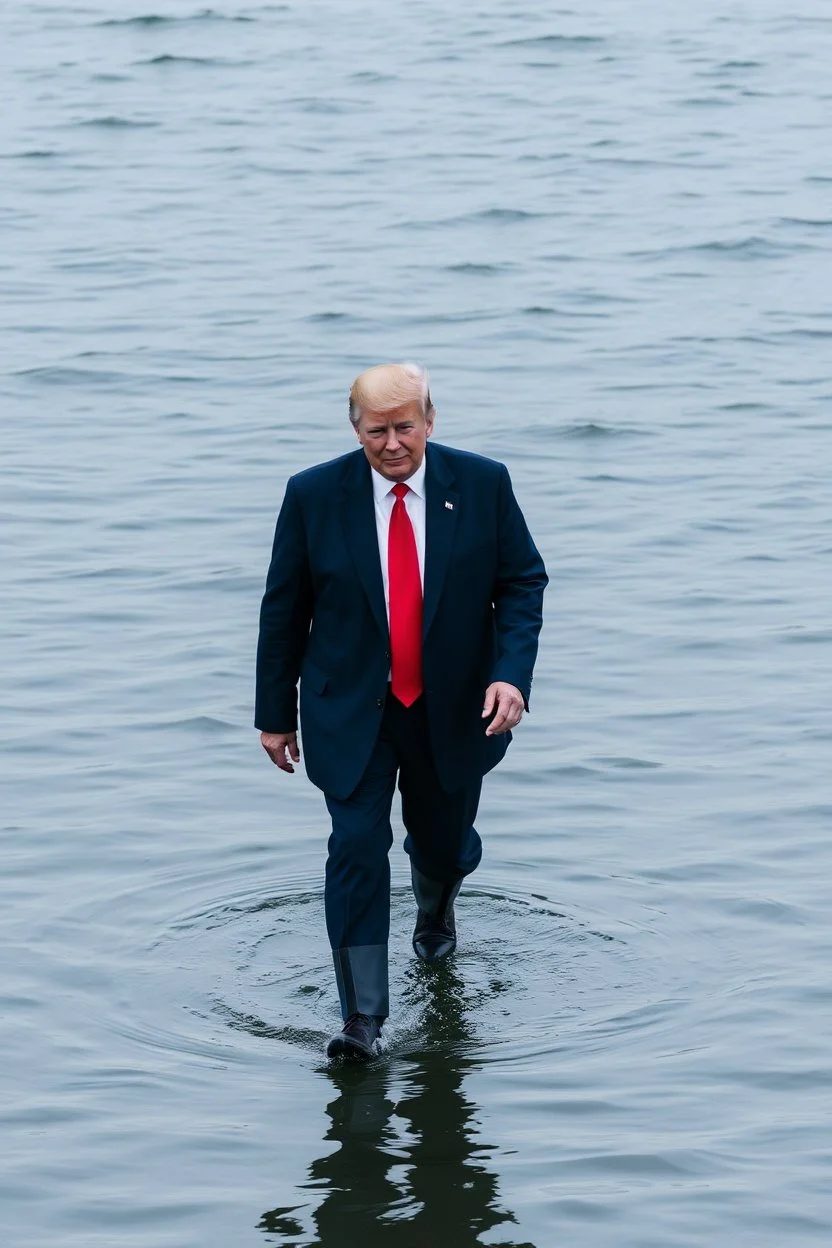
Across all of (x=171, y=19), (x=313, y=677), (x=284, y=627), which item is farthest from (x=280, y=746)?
(x=171, y=19)

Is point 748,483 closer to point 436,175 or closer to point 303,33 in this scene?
point 436,175

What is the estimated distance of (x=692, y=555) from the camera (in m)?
11.6

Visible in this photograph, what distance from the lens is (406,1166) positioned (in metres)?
5.84

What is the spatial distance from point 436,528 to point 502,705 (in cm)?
50

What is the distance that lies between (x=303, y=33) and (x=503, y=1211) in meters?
25.4

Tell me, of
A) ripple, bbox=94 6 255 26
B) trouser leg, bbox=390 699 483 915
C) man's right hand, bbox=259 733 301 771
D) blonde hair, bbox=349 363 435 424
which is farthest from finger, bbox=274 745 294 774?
ripple, bbox=94 6 255 26

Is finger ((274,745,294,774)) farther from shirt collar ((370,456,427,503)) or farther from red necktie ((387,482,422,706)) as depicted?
shirt collar ((370,456,427,503))

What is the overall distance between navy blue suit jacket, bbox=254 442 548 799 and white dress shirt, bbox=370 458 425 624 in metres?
0.02

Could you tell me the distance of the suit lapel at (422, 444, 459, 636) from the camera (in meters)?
6.30

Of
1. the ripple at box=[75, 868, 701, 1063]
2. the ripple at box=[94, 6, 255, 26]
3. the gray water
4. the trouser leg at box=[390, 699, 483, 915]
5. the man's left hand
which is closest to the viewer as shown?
the gray water

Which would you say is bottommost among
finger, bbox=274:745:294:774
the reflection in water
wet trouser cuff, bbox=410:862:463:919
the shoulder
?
the reflection in water

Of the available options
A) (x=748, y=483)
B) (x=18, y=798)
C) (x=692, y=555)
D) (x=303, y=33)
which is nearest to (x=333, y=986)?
(x=18, y=798)

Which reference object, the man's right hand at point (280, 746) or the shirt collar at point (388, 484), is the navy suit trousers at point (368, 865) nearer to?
the man's right hand at point (280, 746)

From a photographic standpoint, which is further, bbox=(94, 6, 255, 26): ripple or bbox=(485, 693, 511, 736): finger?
bbox=(94, 6, 255, 26): ripple
